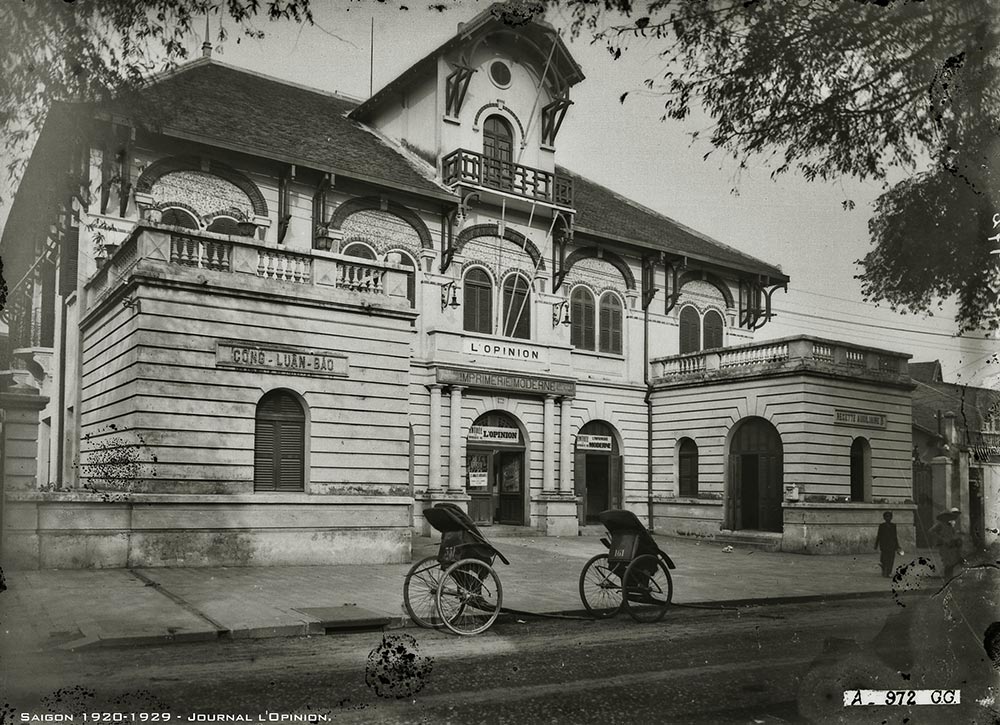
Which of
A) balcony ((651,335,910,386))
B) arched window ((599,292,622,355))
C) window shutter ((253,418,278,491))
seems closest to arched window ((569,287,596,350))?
arched window ((599,292,622,355))

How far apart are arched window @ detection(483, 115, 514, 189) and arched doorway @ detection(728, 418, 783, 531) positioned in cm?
975

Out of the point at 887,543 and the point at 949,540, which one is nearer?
the point at 949,540

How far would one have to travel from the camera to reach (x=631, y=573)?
10.1m

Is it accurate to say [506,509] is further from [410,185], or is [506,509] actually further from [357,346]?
[410,185]

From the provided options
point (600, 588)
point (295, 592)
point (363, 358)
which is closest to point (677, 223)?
point (600, 588)

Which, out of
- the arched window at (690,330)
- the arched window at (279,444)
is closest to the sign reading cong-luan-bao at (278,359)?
the arched window at (279,444)

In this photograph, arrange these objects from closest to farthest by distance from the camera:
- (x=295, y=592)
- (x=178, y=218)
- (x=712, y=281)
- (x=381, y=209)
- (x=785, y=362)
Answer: (x=295, y=592), (x=785, y=362), (x=712, y=281), (x=178, y=218), (x=381, y=209)

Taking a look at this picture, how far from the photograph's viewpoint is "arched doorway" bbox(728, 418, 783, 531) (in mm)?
10539

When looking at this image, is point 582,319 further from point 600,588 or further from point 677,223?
point 600,588

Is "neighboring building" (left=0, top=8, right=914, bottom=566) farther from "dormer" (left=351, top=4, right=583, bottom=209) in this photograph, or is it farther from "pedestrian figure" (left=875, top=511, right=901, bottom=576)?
"pedestrian figure" (left=875, top=511, right=901, bottom=576)

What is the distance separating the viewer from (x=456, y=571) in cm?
948

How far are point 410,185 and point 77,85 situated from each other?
43.6 feet

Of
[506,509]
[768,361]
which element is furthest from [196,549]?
[768,361]

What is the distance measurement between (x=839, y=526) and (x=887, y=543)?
134 centimetres
